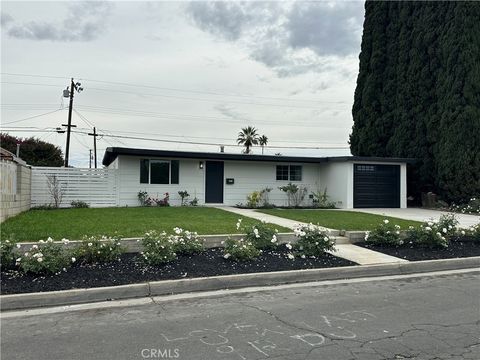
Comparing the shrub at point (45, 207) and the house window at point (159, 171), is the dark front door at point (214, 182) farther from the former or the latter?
the shrub at point (45, 207)

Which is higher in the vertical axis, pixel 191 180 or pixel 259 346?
pixel 191 180

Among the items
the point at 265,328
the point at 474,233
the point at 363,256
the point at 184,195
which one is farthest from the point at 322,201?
the point at 265,328

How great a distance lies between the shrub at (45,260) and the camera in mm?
6918

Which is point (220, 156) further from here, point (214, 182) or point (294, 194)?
point (294, 194)

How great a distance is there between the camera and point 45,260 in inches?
276

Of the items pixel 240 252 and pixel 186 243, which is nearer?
pixel 240 252

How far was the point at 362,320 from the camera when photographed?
17.9 ft

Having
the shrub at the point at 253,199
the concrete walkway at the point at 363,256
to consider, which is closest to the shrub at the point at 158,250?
the concrete walkway at the point at 363,256

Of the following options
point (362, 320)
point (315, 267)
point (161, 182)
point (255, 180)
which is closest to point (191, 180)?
point (161, 182)

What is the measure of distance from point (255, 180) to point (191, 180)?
335 cm

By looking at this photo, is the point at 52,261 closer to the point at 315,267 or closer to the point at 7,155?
the point at 315,267

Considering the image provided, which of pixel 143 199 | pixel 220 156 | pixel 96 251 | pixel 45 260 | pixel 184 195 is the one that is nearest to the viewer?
pixel 45 260

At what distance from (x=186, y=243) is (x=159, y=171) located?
12.7 m

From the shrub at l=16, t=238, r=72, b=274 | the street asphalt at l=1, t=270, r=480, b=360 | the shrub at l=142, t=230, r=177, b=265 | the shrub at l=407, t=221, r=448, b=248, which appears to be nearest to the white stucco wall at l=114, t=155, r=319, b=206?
the shrub at l=407, t=221, r=448, b=248
